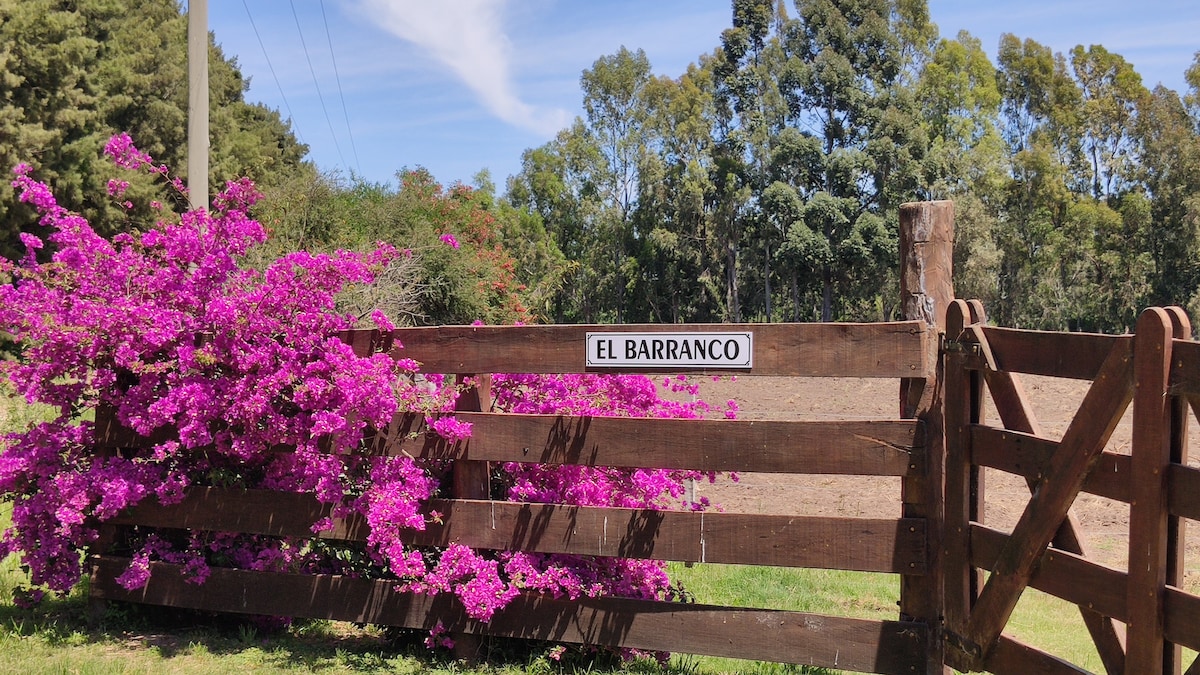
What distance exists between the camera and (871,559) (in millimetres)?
4605

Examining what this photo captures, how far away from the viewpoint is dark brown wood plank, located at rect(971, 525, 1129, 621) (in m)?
3.60

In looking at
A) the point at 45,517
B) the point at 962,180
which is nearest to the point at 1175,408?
the point at 45,517

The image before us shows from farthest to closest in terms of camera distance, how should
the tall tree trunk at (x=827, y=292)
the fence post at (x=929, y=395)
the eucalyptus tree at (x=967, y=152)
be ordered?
the tall tree trunk at (x=827, y=292) → the eucalyptus tree at (x=967, y=152) → the fence post at (x=929, y=395)

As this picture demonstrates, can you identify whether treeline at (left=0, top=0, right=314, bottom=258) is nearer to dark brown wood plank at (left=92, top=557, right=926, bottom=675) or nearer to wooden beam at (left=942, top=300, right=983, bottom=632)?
dark brown wood plank at (left=92, top=557, right=926, bottom=675)

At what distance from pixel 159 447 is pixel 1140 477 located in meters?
4.72

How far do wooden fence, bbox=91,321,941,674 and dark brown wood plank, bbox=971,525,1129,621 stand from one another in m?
0.39

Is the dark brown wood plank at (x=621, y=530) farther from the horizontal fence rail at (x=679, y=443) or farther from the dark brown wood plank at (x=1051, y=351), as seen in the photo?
the dark brown wood plank at (x=1051, y=351)

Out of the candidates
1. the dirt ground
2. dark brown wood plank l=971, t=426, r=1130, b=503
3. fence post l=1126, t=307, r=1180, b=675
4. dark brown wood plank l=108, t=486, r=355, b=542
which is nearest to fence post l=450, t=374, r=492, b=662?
dark brown wood plank l=108, t=486, r=355, b=542

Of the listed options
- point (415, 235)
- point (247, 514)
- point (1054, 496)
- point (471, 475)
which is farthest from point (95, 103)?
point (1054, 496)

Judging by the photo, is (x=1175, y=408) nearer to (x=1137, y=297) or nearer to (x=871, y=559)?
(x=871, y=559)

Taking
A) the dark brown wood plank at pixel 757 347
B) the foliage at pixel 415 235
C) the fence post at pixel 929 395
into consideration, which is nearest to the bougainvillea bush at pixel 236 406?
the dark brown wood plank at pixel 757 347

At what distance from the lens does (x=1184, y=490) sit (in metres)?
3.35

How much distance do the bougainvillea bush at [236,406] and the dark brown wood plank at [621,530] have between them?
0.12 meters

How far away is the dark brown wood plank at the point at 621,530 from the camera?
15.1ft
